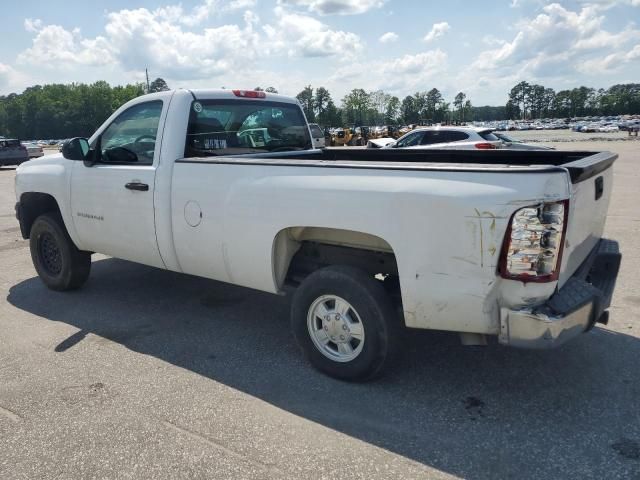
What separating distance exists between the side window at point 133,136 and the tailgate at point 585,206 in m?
3.31

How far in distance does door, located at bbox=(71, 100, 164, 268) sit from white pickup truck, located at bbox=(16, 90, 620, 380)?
2cm

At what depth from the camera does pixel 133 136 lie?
5.01 m

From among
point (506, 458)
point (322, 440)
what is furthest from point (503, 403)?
point (322, 440)

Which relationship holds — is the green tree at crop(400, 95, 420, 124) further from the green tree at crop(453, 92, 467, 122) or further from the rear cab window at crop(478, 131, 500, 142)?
the rear cab window at crop(478, 131, 500, 142)

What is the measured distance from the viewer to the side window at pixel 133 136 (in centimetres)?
477

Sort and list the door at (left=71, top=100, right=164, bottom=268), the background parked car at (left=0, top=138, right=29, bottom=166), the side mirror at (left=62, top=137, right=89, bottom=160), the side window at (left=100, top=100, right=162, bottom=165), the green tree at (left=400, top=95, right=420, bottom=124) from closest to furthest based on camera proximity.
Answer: the door at (left=71, top=100, right=164, bottom=268)
the side window at (left=100, top=100, right=162, bottom=165)
the side mirror at (left=62, top=137, right=89, bottom=160)
the background parked car at (left=0, top=138, right=29, bottom=166)
the green tree at (left=400, top=95, right=420, bottom=124)

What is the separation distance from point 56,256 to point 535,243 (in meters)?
4.94

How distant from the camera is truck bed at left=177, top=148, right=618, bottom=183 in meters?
3.05

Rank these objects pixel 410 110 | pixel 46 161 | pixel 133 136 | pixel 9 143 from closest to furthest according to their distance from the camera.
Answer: pixel 133 136 < pixel 46 161 < pixel 9 143 < pixel 410 110

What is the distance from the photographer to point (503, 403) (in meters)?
3.43

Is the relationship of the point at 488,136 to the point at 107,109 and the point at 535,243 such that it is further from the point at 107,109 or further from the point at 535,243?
the point at 107,109

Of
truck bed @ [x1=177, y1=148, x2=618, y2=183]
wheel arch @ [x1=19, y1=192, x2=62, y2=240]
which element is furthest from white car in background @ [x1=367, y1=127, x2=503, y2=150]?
wheel arch @ [x1=19, y1=192, x2=62, y2=240]

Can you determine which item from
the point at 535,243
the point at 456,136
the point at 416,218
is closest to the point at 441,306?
the point at 416,218

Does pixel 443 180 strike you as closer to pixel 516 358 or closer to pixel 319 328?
pixel 319 328
